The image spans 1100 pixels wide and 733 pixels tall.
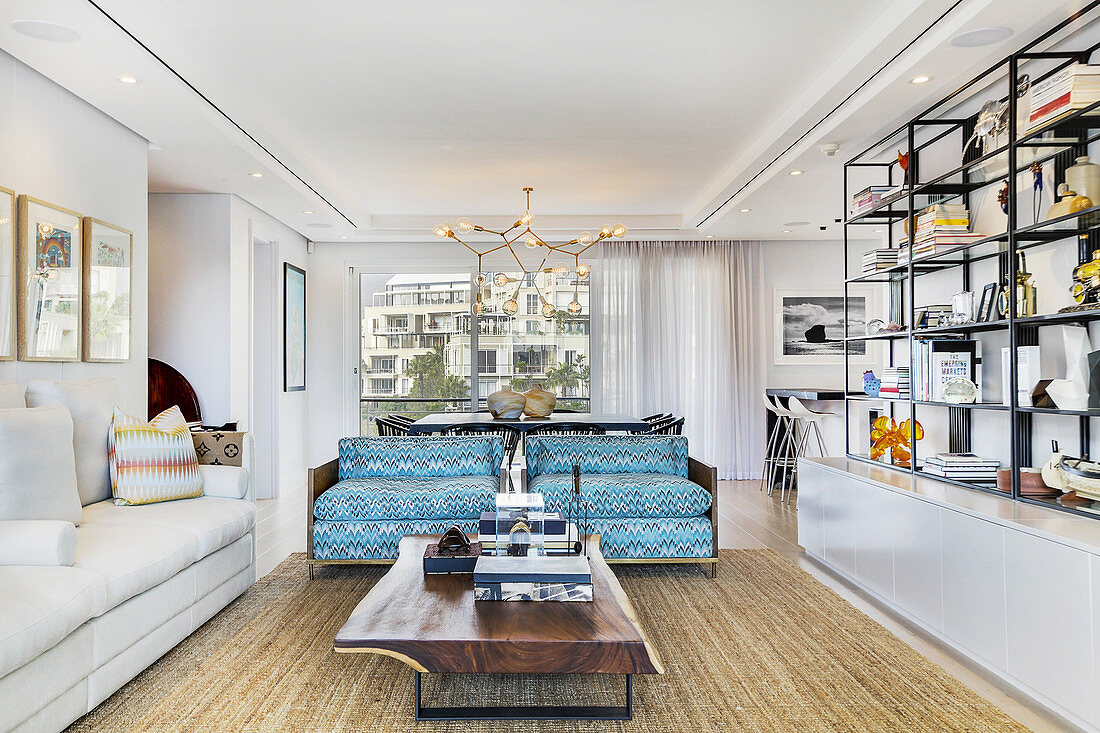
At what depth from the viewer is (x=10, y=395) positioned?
3166 mm

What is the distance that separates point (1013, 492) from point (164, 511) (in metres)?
3.63

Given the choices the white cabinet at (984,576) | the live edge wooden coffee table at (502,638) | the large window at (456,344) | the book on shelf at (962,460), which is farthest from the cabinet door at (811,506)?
the large window at (456,344)

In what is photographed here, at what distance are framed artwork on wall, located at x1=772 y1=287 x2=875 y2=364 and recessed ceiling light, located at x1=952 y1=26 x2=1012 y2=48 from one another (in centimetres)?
521

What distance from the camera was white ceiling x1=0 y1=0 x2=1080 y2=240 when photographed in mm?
3314

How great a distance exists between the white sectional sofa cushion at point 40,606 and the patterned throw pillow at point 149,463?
41.8 inches

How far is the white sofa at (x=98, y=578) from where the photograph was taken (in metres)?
2.15

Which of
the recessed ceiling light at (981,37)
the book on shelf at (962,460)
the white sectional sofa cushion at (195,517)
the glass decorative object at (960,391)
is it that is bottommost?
the white sectional sofa cushion at (195,517)

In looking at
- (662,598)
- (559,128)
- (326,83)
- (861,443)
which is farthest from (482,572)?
(861,443)

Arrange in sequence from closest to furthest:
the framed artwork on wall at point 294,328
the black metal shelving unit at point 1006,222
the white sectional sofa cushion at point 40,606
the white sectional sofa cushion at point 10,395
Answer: the white sectional sofa cushion at point 40,606, the black metal shelving unit at point 1006,222, the white sectional sofa cushion at point 10,395, the framed artwork on wall at point 294,328

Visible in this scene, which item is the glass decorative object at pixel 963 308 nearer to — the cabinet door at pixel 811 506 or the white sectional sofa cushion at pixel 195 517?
the cabinet door at pixel 811 506

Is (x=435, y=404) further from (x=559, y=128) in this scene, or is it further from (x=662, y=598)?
(x=662, y=598)

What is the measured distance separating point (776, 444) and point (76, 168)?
630 centimetres

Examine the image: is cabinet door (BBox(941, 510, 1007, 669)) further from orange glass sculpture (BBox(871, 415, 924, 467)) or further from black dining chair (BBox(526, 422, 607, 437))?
black dining chair (BBox(526, 422, 607, 437))

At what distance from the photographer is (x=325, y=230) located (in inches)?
298
